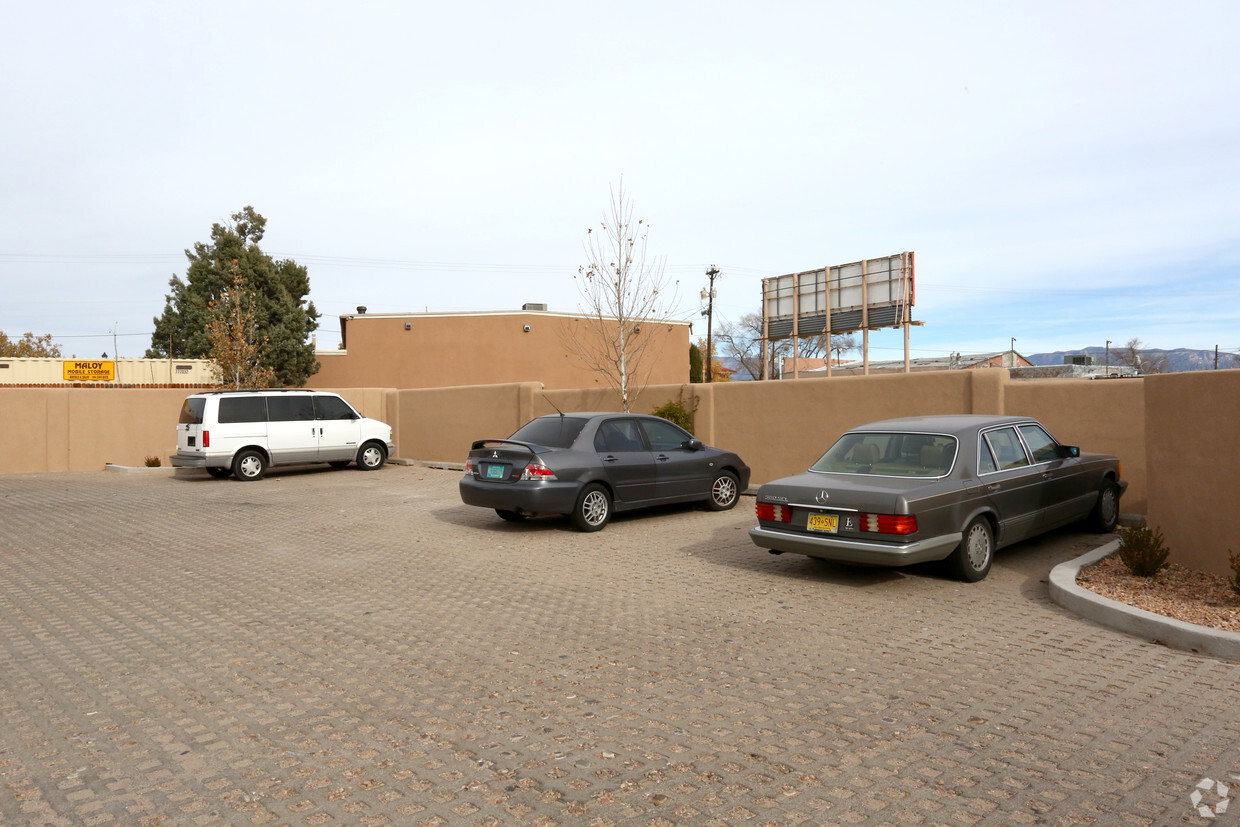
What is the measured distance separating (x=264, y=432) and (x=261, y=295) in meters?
23.8

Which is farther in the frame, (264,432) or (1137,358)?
(1137,358)

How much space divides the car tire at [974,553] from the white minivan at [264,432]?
50.9 feet

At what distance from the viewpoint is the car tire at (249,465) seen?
1866 centimetres

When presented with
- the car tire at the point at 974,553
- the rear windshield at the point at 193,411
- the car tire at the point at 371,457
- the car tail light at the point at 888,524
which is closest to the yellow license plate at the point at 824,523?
the car tail light at the point at 888,524

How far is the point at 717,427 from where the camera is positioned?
15.9 metres

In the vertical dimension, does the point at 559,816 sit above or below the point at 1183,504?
below

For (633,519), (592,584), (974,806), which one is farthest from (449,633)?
(633,519)

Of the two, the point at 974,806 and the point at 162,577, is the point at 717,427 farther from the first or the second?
the point at 974,806

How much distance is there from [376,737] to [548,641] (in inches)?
73.7

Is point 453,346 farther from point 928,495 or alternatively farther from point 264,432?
point 928,495

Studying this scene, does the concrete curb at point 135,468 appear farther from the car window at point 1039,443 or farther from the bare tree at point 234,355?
the car window at point 1039,443

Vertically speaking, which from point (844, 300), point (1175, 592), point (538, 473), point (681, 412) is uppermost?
point (844, 300)

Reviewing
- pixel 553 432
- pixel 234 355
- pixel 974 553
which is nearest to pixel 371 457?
pixel 553 432

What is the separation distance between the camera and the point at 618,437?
11531 mm
